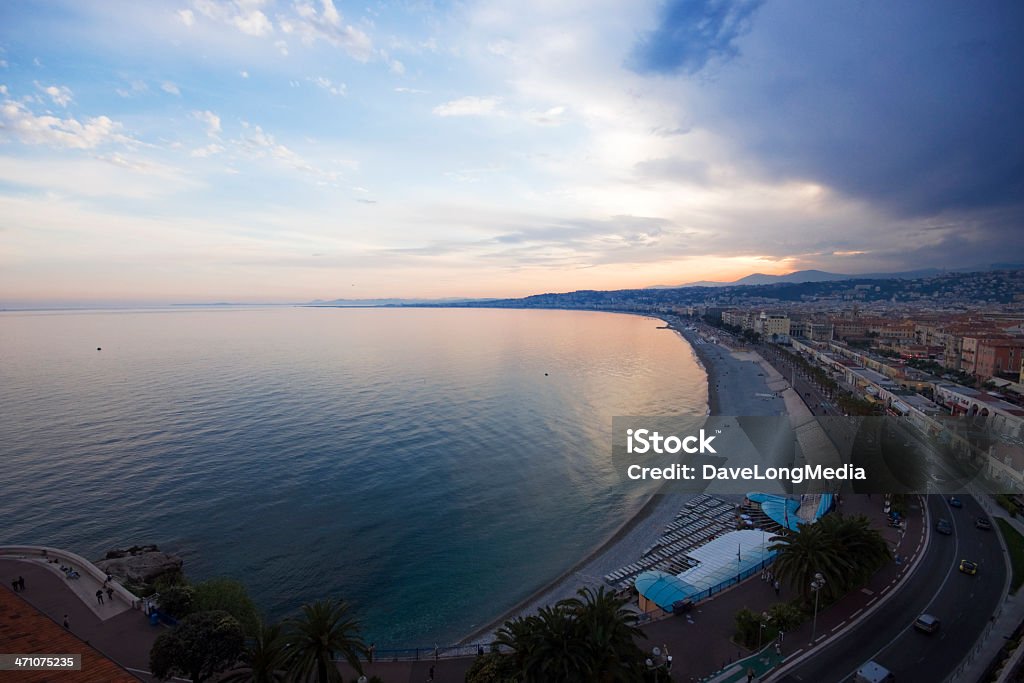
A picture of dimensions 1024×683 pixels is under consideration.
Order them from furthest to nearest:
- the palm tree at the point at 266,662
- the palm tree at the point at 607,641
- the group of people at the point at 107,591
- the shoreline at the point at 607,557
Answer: the shoreline at the point at 607,557, the group of people at the point at 107,591, the palm tree at the point at 607,641, the palm tree at the point at 266,662

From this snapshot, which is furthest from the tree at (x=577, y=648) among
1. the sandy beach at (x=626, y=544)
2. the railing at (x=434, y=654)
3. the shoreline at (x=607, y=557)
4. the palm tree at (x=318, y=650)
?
the sandy beach at (x=626, y=544)

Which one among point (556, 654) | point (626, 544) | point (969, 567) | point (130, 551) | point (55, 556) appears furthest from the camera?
point (626, 544)

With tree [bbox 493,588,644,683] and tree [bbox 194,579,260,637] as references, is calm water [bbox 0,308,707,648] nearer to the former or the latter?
tree [bbox 194,579,260,637]

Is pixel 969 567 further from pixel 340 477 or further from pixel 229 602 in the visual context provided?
pixel 340 477

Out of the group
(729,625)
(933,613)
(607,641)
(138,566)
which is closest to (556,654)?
(607,641)

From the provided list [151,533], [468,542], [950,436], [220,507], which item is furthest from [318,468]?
[950,436]

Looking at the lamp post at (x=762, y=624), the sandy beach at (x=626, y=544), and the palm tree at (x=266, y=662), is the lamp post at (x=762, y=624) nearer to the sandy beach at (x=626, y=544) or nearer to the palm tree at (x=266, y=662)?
the sandy beach at (x=626, y=544)
